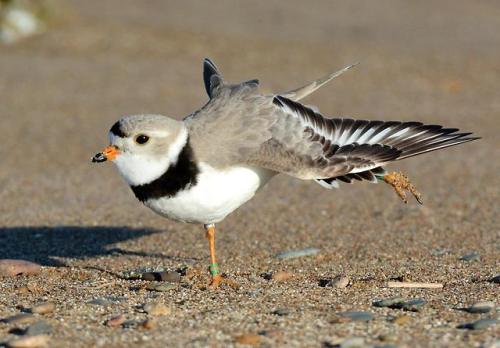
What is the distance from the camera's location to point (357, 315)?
173 inches

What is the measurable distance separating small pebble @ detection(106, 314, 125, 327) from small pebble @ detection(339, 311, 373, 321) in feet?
3.50

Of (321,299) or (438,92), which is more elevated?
(438,92)

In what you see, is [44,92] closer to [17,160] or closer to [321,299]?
[17,160]

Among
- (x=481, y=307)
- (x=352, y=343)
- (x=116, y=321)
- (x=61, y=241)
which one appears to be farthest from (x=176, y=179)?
(x=61, y=241)

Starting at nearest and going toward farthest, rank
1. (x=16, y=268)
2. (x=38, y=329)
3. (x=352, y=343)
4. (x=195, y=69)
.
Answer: (x=352, y=343) < (x=38, y=329) < (x=16, y=268) < (x=195, y=69)

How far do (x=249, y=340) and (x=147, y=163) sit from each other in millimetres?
1421

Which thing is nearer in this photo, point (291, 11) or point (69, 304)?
point (69, 304)

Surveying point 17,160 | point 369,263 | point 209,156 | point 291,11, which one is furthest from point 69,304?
point 291,11

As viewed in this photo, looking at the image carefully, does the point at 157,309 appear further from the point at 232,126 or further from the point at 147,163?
the point at 232,126

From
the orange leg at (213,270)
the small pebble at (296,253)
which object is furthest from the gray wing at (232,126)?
the small pebble at (296,253)

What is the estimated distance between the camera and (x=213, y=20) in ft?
58.0

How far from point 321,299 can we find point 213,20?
13.4 m

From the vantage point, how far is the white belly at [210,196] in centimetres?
500

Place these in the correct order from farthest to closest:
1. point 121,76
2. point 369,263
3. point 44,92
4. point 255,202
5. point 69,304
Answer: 1. point 121,76
2. point 44,92
3. point 255,202
4. point 369,263
5. point 69,304
